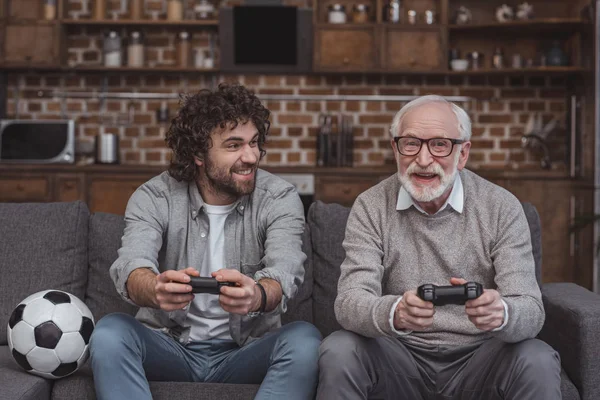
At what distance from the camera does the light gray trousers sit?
1.91 m

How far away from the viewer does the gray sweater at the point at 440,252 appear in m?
2.12

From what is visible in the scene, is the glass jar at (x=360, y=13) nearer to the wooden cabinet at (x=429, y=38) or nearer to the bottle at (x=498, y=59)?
the wooden cabinet at (x=429, y=38)

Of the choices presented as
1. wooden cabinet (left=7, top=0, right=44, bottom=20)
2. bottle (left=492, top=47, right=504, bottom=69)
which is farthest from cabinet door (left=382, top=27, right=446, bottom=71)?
wooden cabinet (left=7, top=0, right=44, bottom=20)

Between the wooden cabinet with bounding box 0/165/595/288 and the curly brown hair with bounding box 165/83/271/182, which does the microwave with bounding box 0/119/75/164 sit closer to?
the wooden cabinet with bounding box 0/165/595/288

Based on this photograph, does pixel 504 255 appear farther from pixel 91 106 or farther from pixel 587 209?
pixel 91 106

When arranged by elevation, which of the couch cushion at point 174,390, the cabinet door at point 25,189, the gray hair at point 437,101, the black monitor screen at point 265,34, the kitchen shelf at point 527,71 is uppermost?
the black monitor screen at point 265,34

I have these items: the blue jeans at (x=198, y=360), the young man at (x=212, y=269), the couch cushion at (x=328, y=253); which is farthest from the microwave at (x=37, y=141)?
the blue jeans at (x=198, y=360)

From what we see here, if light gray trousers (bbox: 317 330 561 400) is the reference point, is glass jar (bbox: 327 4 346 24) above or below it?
above

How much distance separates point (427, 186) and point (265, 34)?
10.8ft

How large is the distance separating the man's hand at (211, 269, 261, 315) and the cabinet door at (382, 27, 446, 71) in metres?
3.48

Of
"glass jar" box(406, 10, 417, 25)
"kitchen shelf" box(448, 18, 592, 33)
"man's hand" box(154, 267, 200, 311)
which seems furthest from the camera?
"glass jar" box(406, 10, 417, 25)

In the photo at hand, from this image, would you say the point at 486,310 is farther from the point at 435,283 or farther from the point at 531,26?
the point at 531,26

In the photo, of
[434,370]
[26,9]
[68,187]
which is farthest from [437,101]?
[26,9]

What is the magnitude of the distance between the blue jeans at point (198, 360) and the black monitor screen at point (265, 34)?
329cm
